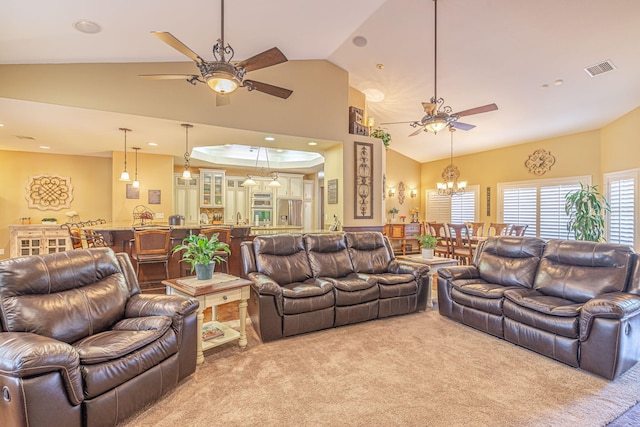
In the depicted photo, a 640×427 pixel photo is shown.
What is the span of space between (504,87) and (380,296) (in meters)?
4.21

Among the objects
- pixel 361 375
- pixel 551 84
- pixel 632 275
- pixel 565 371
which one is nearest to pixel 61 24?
pixel 361 375

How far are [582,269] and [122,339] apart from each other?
4.09 m

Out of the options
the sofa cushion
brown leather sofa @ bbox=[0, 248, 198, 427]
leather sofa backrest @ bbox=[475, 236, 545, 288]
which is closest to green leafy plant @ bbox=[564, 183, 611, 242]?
leather sofa backrest @ bbox=[475, 236, 545, 288]

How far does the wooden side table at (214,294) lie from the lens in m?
2.74

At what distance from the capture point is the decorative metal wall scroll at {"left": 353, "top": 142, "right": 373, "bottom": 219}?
6227 millimetres

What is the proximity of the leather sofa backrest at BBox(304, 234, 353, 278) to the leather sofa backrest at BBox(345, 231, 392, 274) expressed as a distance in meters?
0.11

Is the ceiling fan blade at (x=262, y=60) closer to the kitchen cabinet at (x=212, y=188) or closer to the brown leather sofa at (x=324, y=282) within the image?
the brown leather sofa at (x=324, y=282)

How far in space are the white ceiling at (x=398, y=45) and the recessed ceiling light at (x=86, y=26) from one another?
2.3 inches

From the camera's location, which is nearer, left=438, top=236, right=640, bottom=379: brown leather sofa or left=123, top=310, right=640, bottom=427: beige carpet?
left=123, top=310, right=640, bottom=427: beige carpet

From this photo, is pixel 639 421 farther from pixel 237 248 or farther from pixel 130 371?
pixel 237 248

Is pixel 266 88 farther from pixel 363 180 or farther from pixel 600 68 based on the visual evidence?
pixel 600 68

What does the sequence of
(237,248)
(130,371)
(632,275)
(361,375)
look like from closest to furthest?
(130,371) < (361,375) < (632,275) < (237,248)

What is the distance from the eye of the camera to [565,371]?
2646 mm

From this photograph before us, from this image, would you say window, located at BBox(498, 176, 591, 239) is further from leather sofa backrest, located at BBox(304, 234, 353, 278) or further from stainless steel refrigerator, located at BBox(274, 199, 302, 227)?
stainless steel refrigerator, located at BBox(274, 199, 302, 227)
